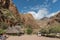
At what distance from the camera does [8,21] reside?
59.4m

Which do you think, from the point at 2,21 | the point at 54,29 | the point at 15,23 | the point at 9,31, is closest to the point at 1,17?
the point at 2,21

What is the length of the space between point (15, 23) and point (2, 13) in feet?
22.9

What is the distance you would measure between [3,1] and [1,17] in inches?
434

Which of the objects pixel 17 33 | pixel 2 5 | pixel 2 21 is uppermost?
pixel 2 5

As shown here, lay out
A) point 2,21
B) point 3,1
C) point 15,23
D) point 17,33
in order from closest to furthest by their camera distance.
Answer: point 17,33 < point 2,21 < point 15,23 < point 3,1

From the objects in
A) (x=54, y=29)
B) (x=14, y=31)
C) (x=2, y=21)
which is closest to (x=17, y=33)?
(x=14, y=31)

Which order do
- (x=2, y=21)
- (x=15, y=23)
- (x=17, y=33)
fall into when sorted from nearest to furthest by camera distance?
(x=17, y=33) < (x=2, y=21) < (x=15, y=23)

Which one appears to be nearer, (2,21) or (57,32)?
(57,32)

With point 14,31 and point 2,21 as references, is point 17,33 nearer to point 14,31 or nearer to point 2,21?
point 14,31

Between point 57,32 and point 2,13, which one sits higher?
point 2,13

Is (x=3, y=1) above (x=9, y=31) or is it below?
above

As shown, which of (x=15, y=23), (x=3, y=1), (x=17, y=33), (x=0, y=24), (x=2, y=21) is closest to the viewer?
(x=17, y=33)

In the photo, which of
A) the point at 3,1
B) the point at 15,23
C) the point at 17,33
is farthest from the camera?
the point at 3,1

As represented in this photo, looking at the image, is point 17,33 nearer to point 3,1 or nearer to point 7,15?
point 7,15
